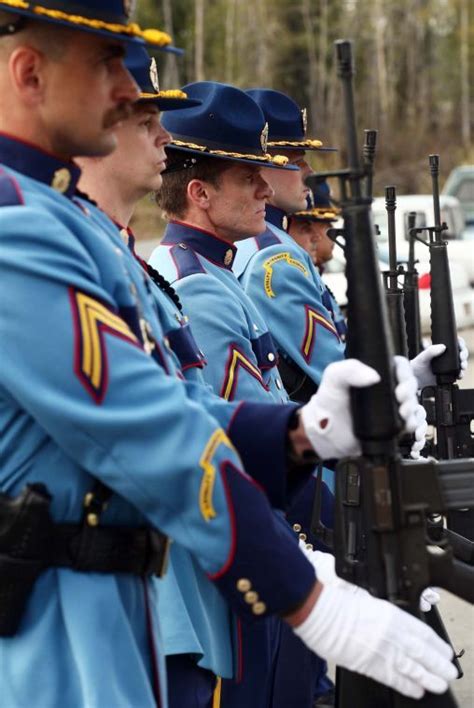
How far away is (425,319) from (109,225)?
11.4m

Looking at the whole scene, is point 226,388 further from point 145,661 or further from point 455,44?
point 455,44

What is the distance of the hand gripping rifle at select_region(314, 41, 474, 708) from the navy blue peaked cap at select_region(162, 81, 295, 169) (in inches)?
71.7

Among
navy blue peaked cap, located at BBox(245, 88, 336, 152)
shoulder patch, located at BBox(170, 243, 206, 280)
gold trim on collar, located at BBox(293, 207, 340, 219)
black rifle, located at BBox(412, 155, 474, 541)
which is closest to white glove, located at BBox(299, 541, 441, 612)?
shoulder patch, located at BBox(170, 243, 206, 280)

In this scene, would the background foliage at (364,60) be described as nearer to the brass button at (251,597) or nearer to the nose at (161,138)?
the nose at (161,138)

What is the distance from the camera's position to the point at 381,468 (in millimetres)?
2451

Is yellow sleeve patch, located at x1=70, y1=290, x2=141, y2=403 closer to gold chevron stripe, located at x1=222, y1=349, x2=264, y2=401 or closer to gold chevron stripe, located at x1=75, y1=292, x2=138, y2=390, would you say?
gold chevron stripe, located at x1=75, y1=292, x2=138, y2=390

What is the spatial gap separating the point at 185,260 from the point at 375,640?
197 centimetres

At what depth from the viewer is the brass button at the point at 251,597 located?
230cm

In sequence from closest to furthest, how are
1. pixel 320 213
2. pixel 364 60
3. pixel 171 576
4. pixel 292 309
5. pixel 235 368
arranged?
pixel 171 576, pixel 235 368, pixel 292 309, pixel 320 213, pixel 364 60

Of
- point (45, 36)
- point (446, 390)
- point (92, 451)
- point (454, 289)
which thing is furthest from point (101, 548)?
point (454, 289)

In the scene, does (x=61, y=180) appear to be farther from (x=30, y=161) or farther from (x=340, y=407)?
(x=340, y=407)

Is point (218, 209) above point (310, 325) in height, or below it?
above

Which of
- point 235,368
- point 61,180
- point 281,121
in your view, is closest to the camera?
point 61,180

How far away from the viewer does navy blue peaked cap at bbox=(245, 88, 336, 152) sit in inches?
212
